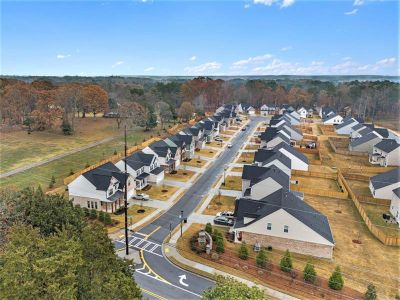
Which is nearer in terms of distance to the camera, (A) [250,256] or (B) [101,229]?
(B) [101,229]

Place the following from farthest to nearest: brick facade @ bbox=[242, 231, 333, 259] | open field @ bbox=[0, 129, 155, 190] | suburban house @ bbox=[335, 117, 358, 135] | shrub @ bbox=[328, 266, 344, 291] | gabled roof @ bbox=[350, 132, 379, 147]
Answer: suburban house @ bbox=[335, 117, 358, 135]
gabled roof @ bbox=[350, 132, 379, 147]
open field @ bbox=[0, 129, 155, 190]
brick facade @ bbox=[242, 231, 333, 259]
shrub @ bbox=[328, 266, 344, 291]

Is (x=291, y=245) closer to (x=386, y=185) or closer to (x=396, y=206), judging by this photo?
(x=396, y=206)

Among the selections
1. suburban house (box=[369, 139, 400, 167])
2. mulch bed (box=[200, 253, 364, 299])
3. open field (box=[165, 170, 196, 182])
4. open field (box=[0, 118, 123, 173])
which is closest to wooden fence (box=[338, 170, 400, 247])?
mulch bed (box=[200, 253, 364, 299])

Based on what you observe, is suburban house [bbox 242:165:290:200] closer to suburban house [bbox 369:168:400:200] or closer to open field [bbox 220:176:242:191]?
open field [bbox 220:176:242:191]

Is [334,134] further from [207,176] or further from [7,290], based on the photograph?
[7,290]

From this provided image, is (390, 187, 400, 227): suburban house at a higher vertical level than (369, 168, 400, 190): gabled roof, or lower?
lower

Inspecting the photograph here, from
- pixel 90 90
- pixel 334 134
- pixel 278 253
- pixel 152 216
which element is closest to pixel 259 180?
pixel 278 253
